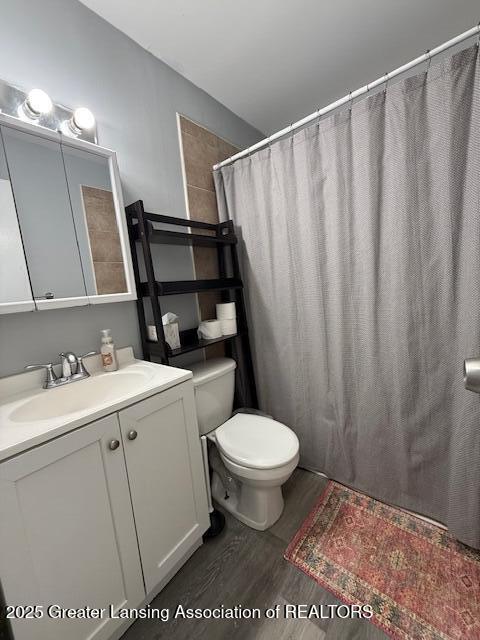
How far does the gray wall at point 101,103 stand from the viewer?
3.22 feet

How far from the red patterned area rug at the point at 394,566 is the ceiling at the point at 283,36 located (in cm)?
240

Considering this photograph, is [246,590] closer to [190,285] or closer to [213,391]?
[213,391]

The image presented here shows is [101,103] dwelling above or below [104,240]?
above

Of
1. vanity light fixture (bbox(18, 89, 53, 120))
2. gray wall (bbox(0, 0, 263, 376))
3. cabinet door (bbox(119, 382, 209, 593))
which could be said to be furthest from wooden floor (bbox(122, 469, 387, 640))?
vanity light fixture (bbox(18, 89, 53, 120))

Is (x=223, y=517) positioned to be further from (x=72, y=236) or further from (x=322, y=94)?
(x=322, y=94)

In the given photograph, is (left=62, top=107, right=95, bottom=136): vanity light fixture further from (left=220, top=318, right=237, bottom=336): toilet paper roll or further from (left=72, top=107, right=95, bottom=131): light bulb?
(left=220, top=318, right=237, bottom=336): toilet paper roll

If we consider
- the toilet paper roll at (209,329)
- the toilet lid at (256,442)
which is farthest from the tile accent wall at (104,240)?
the toilet lid at (256,442)

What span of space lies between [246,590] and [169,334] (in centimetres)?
111

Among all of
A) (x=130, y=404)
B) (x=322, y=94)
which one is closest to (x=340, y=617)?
(x=130, y=404)

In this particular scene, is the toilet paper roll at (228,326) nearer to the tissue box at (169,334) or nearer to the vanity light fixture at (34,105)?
the tissue box at (169,334)

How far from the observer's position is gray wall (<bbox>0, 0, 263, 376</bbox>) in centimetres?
98

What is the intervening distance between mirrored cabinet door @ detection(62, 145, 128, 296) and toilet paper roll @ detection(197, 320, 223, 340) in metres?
0.47

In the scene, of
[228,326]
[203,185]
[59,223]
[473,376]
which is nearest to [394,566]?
[473,376]

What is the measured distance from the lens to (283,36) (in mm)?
1283
